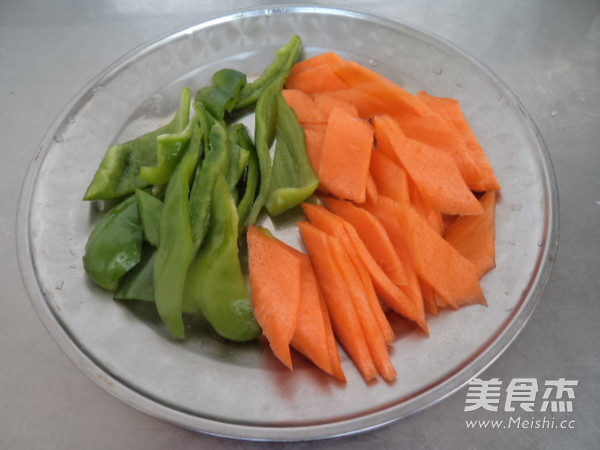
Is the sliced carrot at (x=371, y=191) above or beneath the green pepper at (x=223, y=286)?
above

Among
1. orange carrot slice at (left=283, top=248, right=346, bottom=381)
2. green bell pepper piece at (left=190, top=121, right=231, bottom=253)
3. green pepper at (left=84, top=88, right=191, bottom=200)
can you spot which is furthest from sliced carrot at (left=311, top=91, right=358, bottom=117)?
orange carrot slice at (left=283, top=248, right=346, bottom=381)

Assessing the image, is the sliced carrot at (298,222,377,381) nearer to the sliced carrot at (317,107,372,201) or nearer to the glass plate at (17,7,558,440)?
the glass plate at (17,7,558,440)

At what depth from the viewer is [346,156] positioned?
5.26ft

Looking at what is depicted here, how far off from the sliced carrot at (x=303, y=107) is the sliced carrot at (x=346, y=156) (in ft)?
0.31

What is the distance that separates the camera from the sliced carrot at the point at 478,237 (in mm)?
1513

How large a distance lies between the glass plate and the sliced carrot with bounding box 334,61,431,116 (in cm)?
28

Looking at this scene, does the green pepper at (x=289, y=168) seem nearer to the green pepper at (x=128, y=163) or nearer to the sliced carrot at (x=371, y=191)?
the sliced carrot at (x=371, y=191)

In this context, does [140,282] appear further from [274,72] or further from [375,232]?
[274,72]

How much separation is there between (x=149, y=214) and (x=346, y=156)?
0.61 metres

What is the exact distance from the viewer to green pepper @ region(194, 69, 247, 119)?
70.7 inches

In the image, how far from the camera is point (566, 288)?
1705 millimetres

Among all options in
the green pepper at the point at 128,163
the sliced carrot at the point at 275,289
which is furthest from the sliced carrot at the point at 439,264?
the green pepper at the point at 128,163

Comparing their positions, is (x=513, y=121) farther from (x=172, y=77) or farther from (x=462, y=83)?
(x=172, y=77)

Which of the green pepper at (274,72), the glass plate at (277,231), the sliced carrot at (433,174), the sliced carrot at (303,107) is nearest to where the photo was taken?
the glass plate at (277,231)
